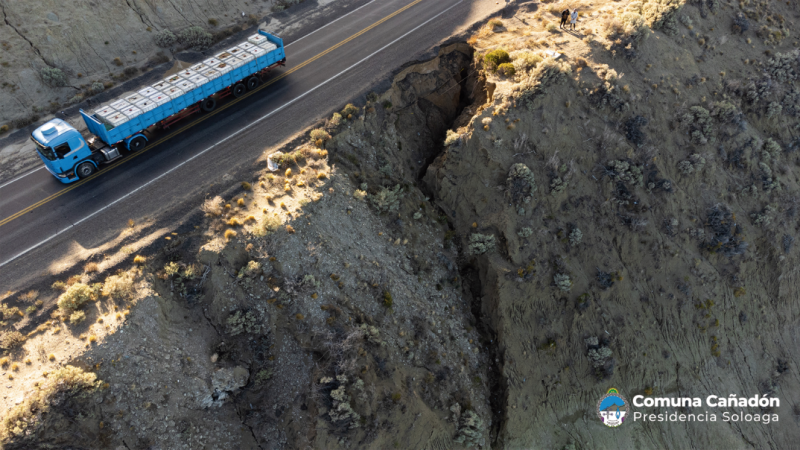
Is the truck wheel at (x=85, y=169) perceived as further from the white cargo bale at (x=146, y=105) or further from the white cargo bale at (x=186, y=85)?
the white cargo bale at (x=186, y=85)

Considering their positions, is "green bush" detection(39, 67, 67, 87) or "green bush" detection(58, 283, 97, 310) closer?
"green bush" detection(58, 283, 97, 310)

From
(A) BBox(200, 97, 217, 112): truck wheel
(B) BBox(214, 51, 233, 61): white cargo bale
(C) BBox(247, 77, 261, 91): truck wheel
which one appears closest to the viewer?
(A) BBox(200, 97, 217, 112): truck wheel

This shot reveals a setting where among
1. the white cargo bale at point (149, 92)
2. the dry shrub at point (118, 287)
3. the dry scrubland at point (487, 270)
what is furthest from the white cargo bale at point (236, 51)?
the dry shrub at point (118, 287)

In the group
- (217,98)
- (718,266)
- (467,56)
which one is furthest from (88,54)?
(718,266)

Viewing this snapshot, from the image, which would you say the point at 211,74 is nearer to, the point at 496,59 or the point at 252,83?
the point at 252,83

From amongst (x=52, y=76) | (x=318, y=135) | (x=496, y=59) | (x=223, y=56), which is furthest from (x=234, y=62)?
(x=496, y=59)

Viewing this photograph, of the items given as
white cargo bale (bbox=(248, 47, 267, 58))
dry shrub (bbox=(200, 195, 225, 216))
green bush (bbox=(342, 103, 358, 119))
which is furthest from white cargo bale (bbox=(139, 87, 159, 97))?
green bush (bbox=(342, 103, 358, 119))

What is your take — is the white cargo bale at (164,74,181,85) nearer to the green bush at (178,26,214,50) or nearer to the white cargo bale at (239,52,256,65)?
the white cargo bale at (239,52,256,65)

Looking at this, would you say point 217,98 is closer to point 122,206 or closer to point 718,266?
point 122,206
